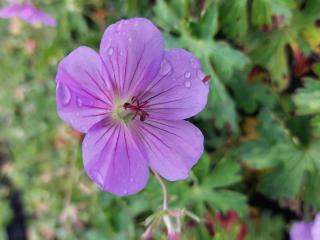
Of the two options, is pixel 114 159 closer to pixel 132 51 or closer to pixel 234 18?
pixel 132 51

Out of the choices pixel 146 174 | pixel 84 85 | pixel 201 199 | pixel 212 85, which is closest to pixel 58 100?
pixel 84 85

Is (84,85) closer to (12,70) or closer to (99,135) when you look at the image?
(99,135)

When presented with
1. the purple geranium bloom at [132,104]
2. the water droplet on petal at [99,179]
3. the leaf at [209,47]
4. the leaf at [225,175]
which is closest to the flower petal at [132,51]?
the purple geranium bloom at [132,104]

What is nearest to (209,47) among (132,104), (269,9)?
(269,9)

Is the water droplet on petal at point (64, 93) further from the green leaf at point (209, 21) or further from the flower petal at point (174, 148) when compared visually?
the green leaf at point (209, 21)

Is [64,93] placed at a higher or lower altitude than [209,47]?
higher

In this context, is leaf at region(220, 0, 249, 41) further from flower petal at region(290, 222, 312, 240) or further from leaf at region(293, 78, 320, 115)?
flower petal at region(290, 222, 312, 240)
